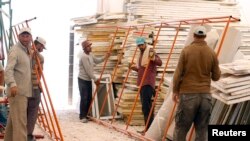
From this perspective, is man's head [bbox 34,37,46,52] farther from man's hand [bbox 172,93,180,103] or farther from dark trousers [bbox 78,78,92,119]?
dark trousers [bbox 78,78,92,119]

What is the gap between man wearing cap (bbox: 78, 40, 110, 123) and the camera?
8.12 m

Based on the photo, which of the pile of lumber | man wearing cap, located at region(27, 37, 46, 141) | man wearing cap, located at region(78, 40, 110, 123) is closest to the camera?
the pile of lumber

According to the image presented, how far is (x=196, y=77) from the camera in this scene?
15.8ft

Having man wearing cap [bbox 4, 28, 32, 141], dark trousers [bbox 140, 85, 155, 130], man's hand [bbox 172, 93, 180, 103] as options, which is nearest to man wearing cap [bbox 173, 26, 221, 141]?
man's hand [bbox 172, 93, 180, 103]

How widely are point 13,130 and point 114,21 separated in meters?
4.56

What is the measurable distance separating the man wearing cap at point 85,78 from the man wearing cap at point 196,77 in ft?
11.3

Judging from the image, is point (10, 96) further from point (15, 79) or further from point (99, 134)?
point (99, 134)

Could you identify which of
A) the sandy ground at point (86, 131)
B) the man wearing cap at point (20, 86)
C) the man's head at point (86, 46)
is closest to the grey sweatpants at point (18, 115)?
the man wearing cap at point (20, 86)

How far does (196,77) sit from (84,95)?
149 inches

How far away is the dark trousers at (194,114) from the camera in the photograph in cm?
481

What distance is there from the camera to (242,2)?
9.39 m

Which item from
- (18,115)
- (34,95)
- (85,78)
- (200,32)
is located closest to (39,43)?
(34,95)

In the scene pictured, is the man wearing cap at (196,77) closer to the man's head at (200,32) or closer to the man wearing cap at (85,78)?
the man's head at (200,32)

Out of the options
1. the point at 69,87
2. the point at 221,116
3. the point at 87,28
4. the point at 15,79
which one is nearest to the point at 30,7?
the point at 87,28
